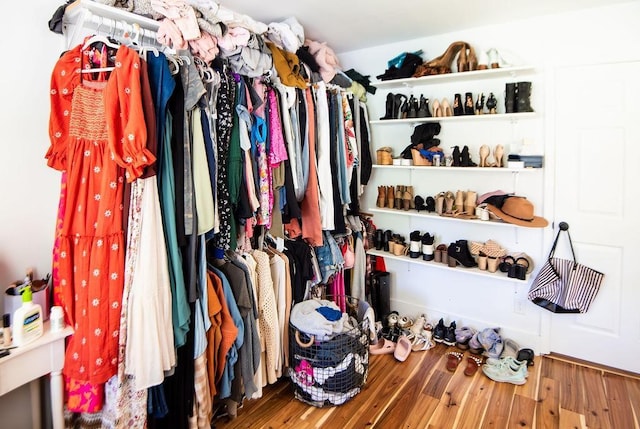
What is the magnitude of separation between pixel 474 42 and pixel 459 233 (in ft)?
4.66

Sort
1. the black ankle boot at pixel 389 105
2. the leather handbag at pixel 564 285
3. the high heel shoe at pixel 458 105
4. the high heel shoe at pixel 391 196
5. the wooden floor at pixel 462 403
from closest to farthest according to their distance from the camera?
the wooden floor at pixel 462 403
the leather handbag at pixel 564 285
the high heel shoe at pixel 458 105
the black ankle boot at pixel 389 105
the high heel shoe at pixel 391 196

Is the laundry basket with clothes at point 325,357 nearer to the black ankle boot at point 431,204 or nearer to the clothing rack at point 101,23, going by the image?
the black ankle boot at point 431,204

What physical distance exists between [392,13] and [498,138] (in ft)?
3.80

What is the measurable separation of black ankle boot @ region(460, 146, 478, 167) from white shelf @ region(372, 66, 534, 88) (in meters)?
0.51

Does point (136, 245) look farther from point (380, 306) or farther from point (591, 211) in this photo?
point (591, 211)

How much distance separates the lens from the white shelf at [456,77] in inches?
102

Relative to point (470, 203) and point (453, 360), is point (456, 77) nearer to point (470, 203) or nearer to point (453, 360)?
point (470, 203)

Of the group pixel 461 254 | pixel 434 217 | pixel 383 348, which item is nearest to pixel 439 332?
pixel 383 348

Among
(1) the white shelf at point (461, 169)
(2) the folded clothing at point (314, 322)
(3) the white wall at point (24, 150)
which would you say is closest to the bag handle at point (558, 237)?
(1) the white shelf at point (461, 169)

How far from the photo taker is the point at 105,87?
1562mm

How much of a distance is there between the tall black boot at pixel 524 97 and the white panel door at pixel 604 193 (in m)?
0.22

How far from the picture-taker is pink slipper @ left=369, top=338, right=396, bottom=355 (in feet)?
9.36

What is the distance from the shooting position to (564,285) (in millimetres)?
2650

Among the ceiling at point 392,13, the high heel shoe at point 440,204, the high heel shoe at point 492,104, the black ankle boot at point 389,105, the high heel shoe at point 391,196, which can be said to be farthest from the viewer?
the high heel shoe at point 391,196
